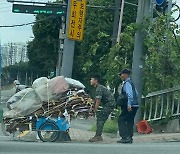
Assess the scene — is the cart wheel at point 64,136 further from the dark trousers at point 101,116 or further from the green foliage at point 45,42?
Answer: the green foliage at point 45,42

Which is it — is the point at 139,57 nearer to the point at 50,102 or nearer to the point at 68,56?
the point at 68,56

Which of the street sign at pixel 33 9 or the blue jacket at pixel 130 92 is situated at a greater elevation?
the street sign at pixel 33 9

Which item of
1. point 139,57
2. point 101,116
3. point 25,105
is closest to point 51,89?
point 25,105

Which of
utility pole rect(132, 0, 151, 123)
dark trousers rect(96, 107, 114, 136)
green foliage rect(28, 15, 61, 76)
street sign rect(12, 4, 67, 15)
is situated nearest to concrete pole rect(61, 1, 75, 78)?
utility pole rect(132, 0, 151, 123)

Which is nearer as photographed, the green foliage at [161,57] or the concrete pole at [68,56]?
the green foliage at [161,57]

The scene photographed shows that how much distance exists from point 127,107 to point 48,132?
82.4 inches

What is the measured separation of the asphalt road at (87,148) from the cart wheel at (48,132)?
54cm

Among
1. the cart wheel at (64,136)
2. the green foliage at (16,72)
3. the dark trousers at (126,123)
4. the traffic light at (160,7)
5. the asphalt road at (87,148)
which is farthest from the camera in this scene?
the green foliage at (16,72)

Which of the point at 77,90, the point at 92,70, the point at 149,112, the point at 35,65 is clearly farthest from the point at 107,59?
the point at 35,65

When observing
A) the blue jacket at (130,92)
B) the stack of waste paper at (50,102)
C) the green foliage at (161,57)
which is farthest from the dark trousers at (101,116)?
the green foliage at (161,57)

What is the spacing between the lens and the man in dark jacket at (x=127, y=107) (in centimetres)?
1370

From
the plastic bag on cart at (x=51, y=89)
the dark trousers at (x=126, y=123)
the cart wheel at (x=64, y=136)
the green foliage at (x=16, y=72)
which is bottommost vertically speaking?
the green foliage at (x=16, y=72)

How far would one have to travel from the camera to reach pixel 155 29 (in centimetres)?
1705

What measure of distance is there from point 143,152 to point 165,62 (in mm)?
5758
